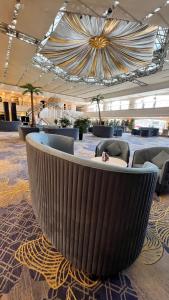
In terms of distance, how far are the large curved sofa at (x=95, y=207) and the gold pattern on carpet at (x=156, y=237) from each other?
0.34m

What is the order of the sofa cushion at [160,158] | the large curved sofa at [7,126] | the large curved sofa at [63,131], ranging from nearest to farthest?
the sofa cushion at [160,158]
the large curved sofa at [63,131]
the large curved sofa at [7,126]

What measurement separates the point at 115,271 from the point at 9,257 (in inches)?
39.9

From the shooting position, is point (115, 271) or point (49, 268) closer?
point (115, 271)

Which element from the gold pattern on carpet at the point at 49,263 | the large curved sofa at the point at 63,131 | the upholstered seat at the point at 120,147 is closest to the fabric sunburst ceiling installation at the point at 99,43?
the large curved sofa at the point at 63,131

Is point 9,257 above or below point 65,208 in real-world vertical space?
below

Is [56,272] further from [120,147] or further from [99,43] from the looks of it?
[99,43]

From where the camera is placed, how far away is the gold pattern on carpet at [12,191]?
2529 mm

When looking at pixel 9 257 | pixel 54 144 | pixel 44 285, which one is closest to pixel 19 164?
pixel 54 144

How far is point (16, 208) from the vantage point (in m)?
2.32

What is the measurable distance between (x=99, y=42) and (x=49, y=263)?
7.42 metres

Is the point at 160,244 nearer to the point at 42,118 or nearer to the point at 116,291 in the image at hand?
the point at 116,291

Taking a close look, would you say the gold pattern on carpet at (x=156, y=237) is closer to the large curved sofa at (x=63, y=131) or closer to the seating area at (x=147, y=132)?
the large curved sofa at (x=63, y=131)

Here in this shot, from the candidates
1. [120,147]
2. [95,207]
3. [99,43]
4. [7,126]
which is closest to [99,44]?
[99,43]

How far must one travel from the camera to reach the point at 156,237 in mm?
1896
